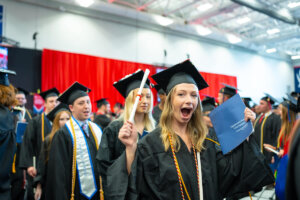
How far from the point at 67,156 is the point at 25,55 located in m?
8.58

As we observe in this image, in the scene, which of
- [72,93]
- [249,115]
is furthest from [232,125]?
[72,93]

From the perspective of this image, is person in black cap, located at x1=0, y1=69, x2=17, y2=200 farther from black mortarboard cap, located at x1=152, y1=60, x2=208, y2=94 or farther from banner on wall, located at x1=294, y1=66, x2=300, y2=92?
banner on wall, located at x1=294, y1=66, x2=300, y2=92

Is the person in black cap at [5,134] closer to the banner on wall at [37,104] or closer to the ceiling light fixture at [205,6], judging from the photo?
the banner on wall at [37,104]

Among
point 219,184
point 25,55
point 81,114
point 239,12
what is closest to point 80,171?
point 81,114

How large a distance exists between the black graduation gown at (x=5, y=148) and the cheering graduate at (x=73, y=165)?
1.77 feet

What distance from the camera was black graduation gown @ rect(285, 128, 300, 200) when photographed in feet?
3.22

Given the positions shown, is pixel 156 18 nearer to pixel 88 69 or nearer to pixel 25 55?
pixel 88 69

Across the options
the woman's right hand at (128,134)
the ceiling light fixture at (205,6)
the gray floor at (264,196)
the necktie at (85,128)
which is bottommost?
the gray floor at (264,196)

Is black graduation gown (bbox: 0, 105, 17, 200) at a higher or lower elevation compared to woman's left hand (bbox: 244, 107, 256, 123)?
lower

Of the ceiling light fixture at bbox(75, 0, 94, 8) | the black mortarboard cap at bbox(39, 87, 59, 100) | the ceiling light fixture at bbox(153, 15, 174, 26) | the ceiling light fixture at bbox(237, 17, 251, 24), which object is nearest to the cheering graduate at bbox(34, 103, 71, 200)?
the black mortarboard cap at bbox(39, 87, 59, 100)

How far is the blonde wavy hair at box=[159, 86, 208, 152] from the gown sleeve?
172 centimetres

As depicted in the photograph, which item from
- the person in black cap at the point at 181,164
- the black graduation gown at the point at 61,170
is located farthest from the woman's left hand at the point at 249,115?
the black graduation gown at the point at 61,170

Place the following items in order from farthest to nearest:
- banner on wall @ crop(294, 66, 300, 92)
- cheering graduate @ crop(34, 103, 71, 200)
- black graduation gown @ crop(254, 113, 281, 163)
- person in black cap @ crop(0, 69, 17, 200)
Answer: banner on wall @ crop(294, 66, 300, 92) → black graduation gown @ crop(254, 113, 281, 163) → cheering graduate @ crop(34, 103, 71, 200) → person in black cap @ crop(0, 69, 17, 200)

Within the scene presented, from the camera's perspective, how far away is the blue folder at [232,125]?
194cm
